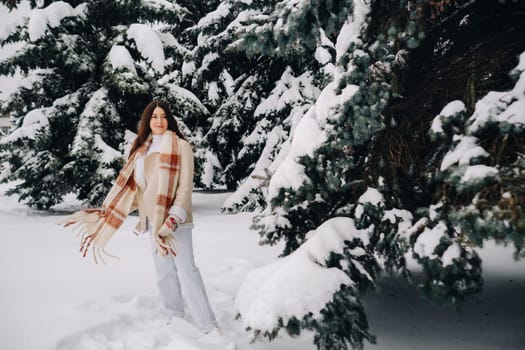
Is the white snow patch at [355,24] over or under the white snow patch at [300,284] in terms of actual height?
over

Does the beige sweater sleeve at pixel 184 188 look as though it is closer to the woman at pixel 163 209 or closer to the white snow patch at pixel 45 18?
the woman at pixel 163 209

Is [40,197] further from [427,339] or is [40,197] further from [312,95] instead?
[427,339]

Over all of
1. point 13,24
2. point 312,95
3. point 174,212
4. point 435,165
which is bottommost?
point 174,212

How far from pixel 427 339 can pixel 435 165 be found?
1630 mm

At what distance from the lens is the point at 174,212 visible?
12.1 ft

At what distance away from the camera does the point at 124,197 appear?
13.5 feet

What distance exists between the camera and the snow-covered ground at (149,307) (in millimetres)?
3648

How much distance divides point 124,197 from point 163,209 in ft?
1.81

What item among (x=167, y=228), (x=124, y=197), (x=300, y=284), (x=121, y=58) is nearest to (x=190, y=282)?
(x=167, y=228)

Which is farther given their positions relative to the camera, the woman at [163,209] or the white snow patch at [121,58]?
the white snow patch at [121,58]

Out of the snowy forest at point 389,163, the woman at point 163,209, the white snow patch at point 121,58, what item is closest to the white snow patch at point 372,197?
the snowy forest at point 389,163

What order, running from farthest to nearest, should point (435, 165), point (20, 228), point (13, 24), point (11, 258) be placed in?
point (13, 24)
point (20, 228)
point (11, 258)
point (435, 165)

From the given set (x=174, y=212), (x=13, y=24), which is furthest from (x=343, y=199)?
(x=13, y=24)

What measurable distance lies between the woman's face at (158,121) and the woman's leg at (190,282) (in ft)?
2.95
